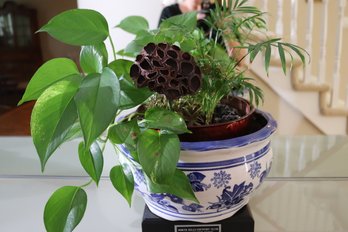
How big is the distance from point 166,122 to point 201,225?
0.18m

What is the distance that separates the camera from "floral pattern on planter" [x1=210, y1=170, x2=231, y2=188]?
0.40 m

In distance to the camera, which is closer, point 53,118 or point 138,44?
point 53,118

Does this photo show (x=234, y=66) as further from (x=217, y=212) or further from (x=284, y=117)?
(x=284, y=117)

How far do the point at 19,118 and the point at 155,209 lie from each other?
2226 mm

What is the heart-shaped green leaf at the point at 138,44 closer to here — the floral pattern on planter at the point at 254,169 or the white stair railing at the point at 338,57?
the floral pattern on planter at the point at 254,169

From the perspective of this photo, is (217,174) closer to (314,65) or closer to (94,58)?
(94,58)

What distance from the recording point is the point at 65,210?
1.24ft

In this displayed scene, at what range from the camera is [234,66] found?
0.43 metres

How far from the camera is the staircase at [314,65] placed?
1769mm

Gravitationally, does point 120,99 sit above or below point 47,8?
below

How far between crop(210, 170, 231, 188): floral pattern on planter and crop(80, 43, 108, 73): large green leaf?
0.18 metres

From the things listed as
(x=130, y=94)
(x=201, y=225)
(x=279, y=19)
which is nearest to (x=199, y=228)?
(x=201, y=225)

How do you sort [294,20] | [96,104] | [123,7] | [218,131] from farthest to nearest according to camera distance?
1. [123,7]
2. [294,20]
3. [218,131]
4. [96,104]

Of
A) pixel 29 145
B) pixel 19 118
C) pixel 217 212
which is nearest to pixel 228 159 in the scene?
pixel 217 212
